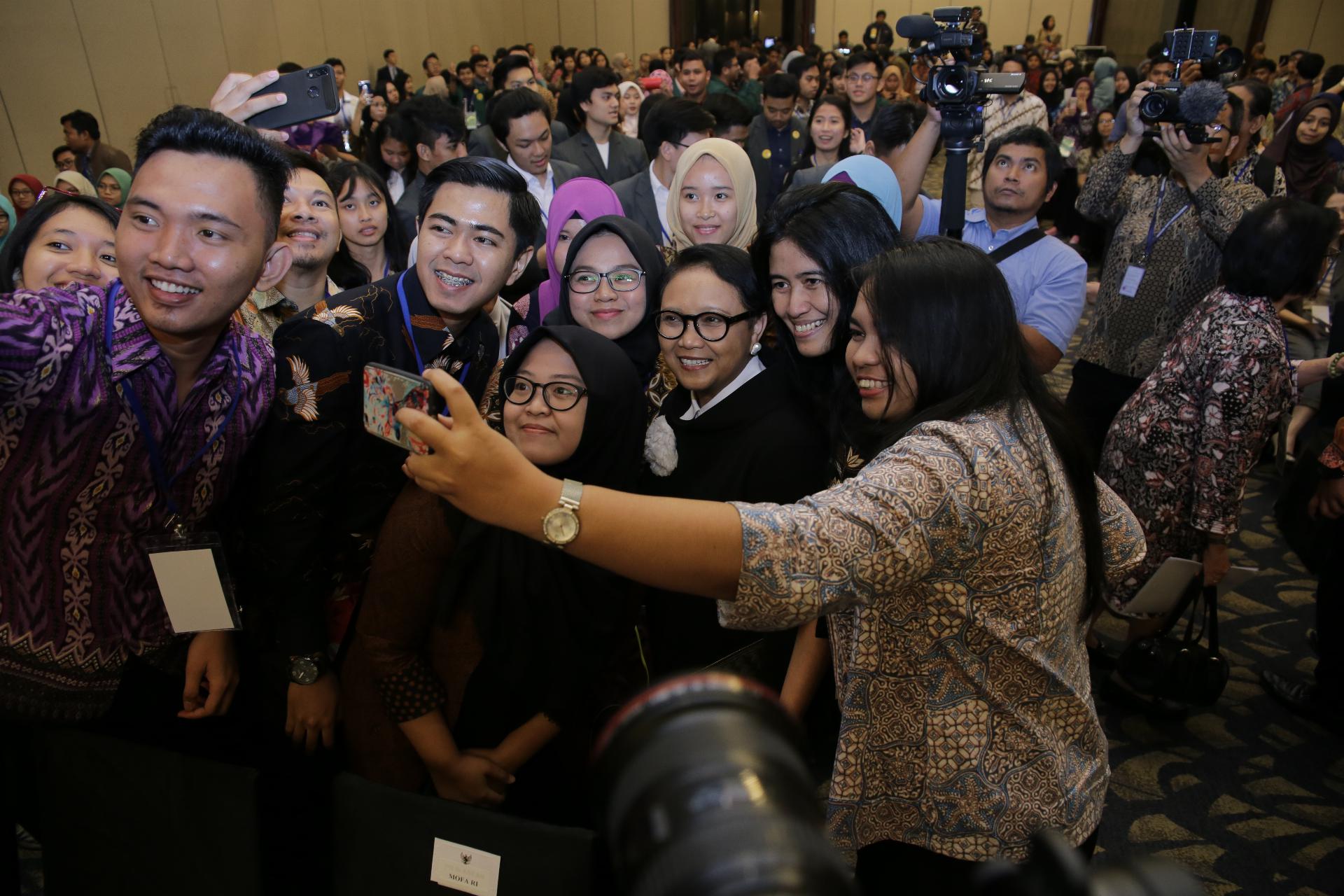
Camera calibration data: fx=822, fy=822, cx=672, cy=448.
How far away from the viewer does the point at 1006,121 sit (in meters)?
5.23

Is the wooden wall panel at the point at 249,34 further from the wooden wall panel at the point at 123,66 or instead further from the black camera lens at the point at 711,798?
the black camera lens at the point at 711,798

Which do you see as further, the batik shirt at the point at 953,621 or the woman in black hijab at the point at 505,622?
the woman in black hijab at the point at 505,622

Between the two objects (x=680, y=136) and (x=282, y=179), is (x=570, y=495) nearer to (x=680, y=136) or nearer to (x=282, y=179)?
(x=282, y=179)

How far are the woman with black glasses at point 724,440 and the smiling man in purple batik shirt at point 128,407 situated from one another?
80 cm

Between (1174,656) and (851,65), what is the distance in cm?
448

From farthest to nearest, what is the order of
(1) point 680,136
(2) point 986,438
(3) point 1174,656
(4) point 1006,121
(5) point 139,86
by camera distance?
(5) point 139,86 < (4) point 1006,121 < (1) point 680,136 < (3) point 1174,656 < (2) point 986,438

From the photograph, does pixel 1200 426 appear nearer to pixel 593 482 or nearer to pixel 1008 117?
pixel 593 482

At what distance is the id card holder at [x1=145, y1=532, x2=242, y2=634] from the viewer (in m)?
1.34

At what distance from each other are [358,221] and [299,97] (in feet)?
4.33

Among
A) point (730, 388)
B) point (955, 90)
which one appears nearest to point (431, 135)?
point (955, 90)

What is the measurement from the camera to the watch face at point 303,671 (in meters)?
1.56

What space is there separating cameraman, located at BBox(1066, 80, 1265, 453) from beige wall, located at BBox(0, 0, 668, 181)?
7.37 metres

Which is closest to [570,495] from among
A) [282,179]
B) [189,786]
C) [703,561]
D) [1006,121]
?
[703,561]

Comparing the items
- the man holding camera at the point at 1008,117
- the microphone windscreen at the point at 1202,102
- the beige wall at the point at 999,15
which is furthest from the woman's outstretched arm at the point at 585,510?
the beige wall at the point at 999,15
